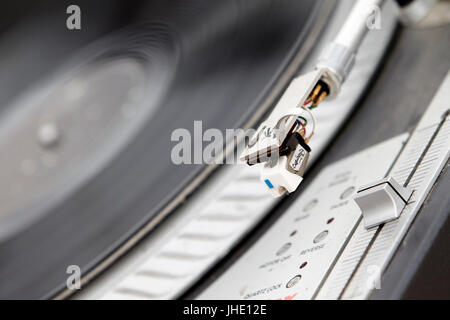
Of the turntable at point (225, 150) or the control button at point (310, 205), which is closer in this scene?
the turntable at point (225, 150)

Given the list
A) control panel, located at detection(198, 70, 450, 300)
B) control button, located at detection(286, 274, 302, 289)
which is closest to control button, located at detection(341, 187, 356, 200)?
control panel, located at detection(198, 70, 450, 300)

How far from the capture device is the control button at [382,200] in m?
0.45

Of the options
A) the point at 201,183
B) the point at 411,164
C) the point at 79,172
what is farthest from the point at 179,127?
the point at 411,164

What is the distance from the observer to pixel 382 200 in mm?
460

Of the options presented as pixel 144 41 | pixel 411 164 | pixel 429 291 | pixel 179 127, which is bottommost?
pixel 429 291

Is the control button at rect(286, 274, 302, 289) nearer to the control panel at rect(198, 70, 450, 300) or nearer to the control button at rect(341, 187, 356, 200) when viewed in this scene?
the control panel at rect(198, 70, 450, 300)

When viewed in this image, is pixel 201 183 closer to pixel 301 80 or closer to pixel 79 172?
pixel 301 80

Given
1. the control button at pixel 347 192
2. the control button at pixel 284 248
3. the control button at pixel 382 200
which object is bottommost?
the control button at pixel 382 200

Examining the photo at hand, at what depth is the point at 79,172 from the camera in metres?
0.99

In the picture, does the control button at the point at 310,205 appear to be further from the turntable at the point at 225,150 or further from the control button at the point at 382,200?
the control button at the point at 382,200

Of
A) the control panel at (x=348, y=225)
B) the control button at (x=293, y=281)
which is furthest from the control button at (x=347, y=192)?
the control button at (x=293, y=281)

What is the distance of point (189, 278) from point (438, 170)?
303 mm

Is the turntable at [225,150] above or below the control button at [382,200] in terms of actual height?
above

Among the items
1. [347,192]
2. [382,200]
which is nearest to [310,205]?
[347,192]
